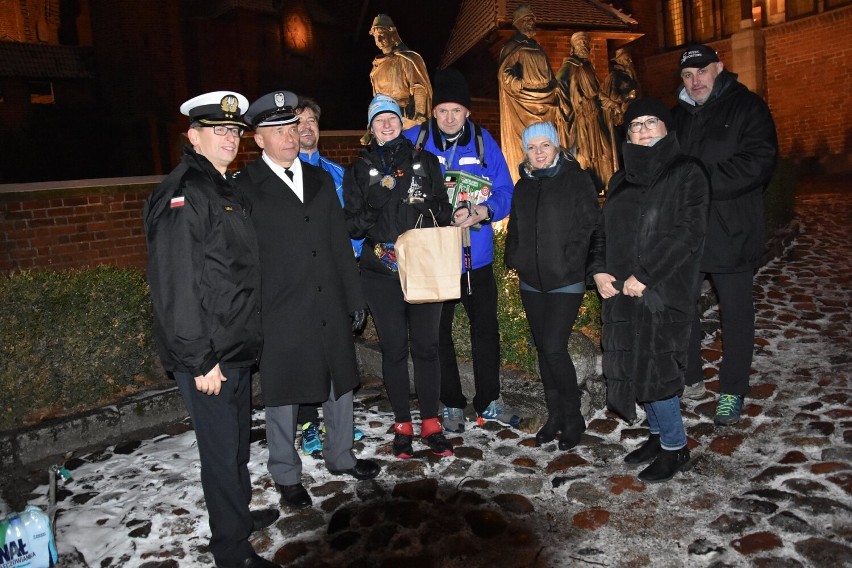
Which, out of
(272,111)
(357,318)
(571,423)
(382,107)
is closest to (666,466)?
(571,423)

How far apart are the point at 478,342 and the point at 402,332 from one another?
2.04 feet

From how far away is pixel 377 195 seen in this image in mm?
4086

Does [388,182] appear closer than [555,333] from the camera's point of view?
Yes

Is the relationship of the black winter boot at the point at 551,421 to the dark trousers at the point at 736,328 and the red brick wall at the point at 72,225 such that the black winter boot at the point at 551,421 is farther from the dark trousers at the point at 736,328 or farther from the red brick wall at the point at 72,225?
the red brick wall at the point at 72,225

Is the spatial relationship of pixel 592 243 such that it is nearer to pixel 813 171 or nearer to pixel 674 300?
pixel 674 300

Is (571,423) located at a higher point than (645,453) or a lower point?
higher

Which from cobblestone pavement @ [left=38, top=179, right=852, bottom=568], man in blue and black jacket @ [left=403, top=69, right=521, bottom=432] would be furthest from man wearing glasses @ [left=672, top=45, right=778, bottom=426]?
man in blue and black jacket @ [left=403, top=69, right=521, bottom=432]

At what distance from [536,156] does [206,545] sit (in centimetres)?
292

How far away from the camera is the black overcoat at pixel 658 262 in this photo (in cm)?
359

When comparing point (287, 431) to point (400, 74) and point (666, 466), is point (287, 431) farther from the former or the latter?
point (400, 74)

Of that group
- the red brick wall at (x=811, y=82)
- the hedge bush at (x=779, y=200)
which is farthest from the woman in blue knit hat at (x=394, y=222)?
the red brick wall at (x=811, y=82)

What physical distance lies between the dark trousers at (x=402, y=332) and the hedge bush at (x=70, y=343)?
2.39 m

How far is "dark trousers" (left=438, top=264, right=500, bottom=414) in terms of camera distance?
4566mm

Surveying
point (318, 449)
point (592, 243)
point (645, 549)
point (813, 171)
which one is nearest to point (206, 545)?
point (318, 449)
